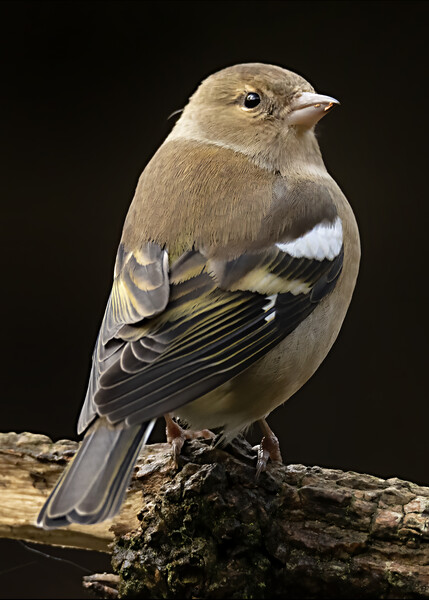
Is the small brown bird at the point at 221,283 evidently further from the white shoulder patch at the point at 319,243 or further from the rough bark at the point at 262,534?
the rough bark at the point at 262,534

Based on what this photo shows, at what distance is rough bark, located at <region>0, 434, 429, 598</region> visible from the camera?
81.7 inches

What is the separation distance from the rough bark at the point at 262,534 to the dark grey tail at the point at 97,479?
0.37 metres

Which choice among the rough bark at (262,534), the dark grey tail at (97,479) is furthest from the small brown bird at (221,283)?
the rough bark at (262,534)

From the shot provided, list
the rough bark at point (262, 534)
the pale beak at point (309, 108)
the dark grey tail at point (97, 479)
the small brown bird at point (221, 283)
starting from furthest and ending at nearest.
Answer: the pale beak at point (309, 108)
the rough bark at point (262, 534)
the small brown bird at point (221, 283)
the dark grey tail at point (97, 479)

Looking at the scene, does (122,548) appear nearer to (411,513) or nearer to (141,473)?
(141,473)

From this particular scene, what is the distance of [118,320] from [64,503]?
50cm

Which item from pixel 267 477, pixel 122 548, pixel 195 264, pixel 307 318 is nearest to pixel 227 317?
pixel 195 264

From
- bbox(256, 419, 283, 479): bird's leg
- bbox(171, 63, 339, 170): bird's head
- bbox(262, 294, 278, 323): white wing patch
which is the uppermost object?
bbox(171, 63, 339, 170): bird's head

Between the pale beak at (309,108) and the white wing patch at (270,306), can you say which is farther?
the pale beak at (309,108)

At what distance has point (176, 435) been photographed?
7.66ft

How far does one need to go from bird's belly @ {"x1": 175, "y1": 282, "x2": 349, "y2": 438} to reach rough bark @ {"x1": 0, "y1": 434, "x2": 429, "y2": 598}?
0.14 meters

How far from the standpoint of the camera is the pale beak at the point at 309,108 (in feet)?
8.07

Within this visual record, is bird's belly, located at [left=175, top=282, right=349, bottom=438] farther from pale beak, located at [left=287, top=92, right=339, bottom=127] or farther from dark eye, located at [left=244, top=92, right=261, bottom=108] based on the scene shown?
dark eye, located at [left=244, top=92, right=261, bottom=108]

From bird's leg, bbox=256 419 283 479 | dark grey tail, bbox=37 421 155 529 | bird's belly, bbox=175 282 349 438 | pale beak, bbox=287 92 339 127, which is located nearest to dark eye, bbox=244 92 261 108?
pale beak, bbox=287 92 339 127
